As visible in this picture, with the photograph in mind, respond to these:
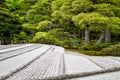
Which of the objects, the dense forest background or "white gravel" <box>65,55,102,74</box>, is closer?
"white gravel" <box>65,55,102,74</box>

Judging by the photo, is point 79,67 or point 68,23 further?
point 68,23

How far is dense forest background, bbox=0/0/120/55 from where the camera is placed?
20.5 metres

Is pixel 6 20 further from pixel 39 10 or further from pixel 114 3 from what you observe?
pixel 114 3

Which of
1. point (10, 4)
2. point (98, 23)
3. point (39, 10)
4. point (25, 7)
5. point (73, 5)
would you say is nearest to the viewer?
point (98, 23)

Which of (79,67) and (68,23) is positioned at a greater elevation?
(68,23)

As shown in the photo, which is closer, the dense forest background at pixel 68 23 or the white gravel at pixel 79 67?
the white gravel at pixel 79 67

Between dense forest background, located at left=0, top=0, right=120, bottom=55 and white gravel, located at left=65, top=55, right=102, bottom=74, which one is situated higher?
dense forest background, located at left=0, top=0, right=120, bottom=55

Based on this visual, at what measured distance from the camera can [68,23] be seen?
26234mm

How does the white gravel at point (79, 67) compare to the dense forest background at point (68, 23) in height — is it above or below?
below

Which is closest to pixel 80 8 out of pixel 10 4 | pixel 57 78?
pixel 10 4

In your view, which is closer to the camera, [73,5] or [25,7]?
[73,5]

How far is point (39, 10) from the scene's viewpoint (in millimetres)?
28672

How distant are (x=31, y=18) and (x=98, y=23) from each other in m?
11.5

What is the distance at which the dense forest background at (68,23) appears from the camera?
20.5 m
